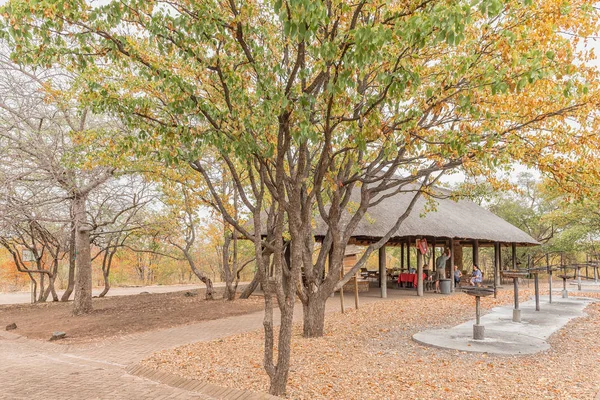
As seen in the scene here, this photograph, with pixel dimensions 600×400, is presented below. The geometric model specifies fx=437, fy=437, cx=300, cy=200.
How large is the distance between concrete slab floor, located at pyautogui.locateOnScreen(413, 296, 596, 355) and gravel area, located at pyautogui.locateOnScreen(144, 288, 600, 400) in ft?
0.69

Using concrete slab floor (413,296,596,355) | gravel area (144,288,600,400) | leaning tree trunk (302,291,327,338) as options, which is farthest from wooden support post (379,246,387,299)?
leaning tree trunk (302,291,327,338)

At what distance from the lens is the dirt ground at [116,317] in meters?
10.1

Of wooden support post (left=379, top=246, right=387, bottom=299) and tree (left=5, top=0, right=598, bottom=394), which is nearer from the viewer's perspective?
tree (left=5, top=0, right=598, bottom=394)

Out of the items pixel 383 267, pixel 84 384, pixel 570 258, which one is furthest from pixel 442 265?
pixel 570 258

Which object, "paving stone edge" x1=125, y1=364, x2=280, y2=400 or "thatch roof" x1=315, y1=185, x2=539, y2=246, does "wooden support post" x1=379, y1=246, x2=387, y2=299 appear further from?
"paving stone edge" x1=125, y1=364, x2=280, y2=400

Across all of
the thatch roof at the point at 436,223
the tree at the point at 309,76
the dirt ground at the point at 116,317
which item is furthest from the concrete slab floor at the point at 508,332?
the dirt ground at the point at 116,317

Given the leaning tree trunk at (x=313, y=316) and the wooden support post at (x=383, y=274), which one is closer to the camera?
the leaning tree trunk at (x=313, y=316)

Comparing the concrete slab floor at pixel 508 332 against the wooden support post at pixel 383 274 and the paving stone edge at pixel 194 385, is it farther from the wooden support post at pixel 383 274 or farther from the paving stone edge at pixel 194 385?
the wooden support post at pixel 383 274

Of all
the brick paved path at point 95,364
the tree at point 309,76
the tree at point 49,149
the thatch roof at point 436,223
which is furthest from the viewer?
the thatch roof at point 436,223

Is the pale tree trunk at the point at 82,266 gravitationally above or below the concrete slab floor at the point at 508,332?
above

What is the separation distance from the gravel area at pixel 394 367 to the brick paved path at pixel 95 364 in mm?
594

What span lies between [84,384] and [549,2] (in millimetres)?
7669

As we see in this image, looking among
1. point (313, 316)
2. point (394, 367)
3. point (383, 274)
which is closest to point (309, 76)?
point (394, 367)

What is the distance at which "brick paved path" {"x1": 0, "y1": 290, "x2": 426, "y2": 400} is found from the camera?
5250mm
